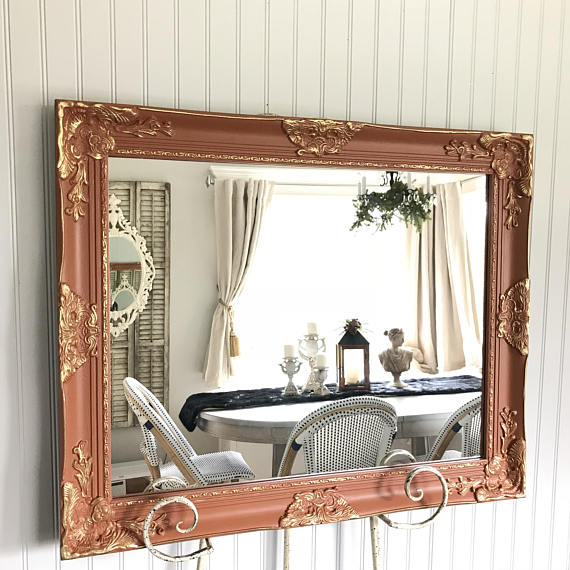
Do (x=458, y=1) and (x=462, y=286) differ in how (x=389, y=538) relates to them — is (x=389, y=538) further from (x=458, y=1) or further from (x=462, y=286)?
(x=458, y=1)

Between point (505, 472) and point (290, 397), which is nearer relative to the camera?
point (290, 397)

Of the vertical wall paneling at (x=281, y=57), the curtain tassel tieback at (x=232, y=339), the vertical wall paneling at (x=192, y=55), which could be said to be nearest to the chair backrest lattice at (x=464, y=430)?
the curtain tassel tieback at (x=232, y=339)

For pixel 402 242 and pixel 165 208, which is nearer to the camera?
pixel 165 208

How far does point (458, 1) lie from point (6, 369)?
1.21 meters

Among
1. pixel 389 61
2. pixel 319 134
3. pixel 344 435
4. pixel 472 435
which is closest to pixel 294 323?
pixel 344 435

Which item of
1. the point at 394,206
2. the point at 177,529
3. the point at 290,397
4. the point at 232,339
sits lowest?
the point at 177,529

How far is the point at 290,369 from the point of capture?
1.30 meters

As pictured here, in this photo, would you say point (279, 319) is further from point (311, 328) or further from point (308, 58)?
point (308, 58)

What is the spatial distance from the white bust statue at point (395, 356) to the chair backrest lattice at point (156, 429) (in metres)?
0.43

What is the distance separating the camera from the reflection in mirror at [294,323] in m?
1.21

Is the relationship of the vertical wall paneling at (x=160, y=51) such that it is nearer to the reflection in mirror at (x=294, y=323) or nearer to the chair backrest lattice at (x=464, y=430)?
the reflection in mirror at (x=294, y=323)

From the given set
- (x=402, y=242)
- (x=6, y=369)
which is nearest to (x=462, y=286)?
(x=402, y=242)

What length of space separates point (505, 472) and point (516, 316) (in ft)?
1.17

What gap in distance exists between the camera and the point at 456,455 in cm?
143
